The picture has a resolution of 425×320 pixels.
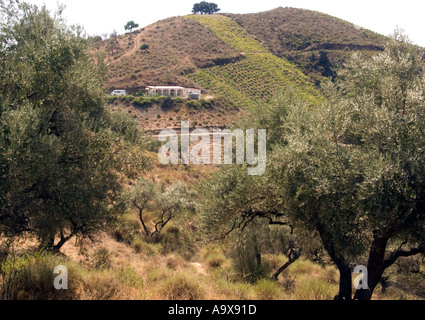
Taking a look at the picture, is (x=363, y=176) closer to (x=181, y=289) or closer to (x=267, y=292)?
(x=267, y=292)

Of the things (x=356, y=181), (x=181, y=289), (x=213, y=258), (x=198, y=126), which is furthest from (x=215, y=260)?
(x=198, y=126)

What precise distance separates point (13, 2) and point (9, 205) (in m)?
6.83

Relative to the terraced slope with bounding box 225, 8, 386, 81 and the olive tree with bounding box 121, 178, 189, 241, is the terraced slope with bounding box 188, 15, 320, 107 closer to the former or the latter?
the terraced slope with bounding box 225, 8, 386, 81

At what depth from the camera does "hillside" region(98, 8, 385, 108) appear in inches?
2616

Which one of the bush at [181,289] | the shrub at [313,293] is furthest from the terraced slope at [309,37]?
the bush at [181,289]

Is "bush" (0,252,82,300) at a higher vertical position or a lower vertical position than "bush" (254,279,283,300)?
higher

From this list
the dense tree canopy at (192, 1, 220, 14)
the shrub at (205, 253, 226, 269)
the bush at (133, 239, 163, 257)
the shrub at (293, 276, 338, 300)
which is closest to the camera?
the shrub at (293, 276, 338, 300)

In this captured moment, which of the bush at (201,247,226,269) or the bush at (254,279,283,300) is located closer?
the bush at (254,279,283,300)

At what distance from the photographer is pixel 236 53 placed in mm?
79125

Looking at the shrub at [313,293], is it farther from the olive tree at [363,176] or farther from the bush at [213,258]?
the bush at [213,258]

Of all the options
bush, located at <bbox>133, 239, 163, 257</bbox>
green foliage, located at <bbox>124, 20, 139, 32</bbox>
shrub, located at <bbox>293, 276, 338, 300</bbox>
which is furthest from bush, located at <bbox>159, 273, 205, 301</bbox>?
green foliage, located at <bbox>124, 20, 139, 32</bbox>

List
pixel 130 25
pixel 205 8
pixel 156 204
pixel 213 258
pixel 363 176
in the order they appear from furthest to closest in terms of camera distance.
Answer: pixel 205 8 < pixel 130 25 < pixel 156 204 < pixel 213 258 < pixel 363 176

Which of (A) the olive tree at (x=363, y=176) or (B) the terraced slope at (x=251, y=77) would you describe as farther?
(B) the terraced slope at (x=251, y=77)

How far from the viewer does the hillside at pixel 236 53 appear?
66.4m
